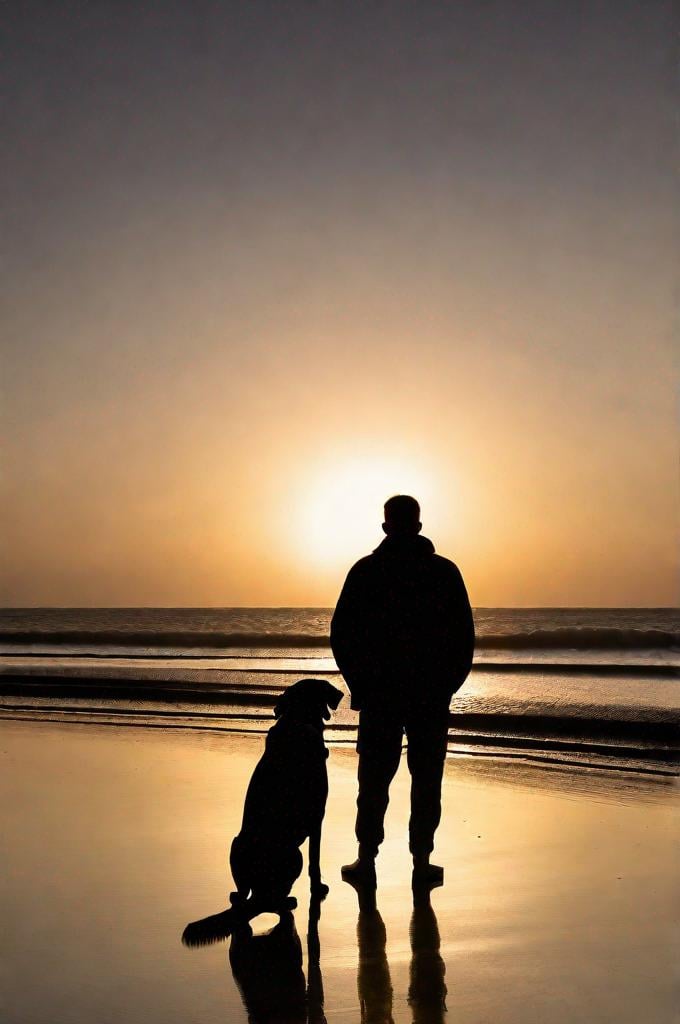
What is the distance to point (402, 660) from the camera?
15.6ft

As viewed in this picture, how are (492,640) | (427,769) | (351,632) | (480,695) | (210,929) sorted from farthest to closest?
(492,640)
(480,695)
(351,632)
(427,769)
(210,929)

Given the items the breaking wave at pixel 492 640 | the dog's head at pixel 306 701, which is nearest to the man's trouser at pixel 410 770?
the dog's head at pixel 306 701

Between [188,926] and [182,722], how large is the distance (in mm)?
6789

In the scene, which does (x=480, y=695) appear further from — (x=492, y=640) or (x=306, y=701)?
(x=492, y=640)

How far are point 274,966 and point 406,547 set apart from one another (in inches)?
81.5

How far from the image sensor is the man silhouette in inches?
187

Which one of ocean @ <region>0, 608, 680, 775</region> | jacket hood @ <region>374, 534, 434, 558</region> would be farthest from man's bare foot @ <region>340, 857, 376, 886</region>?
ocean @ <region>0, 608, 680, 775</region>

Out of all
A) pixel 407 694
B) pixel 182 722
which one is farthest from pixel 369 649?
pixel 182 722

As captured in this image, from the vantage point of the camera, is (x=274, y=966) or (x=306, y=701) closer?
(x=274, y=966)

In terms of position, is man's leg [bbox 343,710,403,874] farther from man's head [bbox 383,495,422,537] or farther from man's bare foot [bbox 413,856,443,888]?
man's head [bbox 383,495,422,537]

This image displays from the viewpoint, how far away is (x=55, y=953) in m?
3.60

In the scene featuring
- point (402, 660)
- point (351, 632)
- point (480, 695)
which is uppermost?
point (351, 632)

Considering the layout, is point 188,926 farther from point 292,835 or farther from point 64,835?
point 64,835

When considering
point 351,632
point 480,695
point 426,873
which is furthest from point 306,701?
point 480,695
